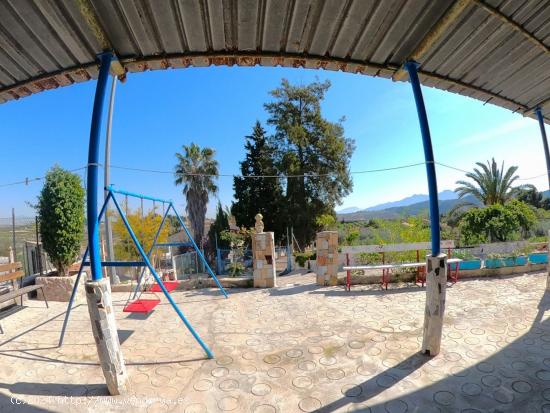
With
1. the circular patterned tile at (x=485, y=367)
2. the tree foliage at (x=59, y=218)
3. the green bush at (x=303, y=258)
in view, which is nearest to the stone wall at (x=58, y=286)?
the tree foliage at (x=59, y=218)

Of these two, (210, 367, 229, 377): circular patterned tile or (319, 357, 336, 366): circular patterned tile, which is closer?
(210, 367, 229, 377): circular patterned tile

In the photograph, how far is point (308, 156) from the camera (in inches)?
855

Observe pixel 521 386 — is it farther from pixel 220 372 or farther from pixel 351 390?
pixel 220 372

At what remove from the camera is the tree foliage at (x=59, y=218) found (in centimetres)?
680

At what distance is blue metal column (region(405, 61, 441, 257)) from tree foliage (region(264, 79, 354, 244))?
56.3 feet

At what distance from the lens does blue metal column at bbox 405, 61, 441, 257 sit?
3.46 meters

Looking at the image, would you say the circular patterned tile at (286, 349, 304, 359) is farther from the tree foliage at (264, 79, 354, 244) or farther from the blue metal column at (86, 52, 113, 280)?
the tree foliage at (264, 79, 354, 244)

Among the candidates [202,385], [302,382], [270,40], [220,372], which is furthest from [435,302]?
[270,40]

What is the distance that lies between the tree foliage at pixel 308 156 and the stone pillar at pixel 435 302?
17422mm

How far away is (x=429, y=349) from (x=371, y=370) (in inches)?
32.2

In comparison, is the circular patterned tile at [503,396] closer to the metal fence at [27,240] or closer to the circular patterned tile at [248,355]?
the circular patterned tile at [248,355]

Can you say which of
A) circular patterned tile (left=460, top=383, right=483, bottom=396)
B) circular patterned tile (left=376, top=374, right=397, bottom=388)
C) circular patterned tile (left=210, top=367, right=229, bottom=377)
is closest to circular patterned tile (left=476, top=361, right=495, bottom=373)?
circular patterned tile (left=460, top=383, right=483, bottom=396)

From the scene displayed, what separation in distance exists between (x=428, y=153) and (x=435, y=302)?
5.95ft

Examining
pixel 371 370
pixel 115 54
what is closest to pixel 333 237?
pixel 371 370
